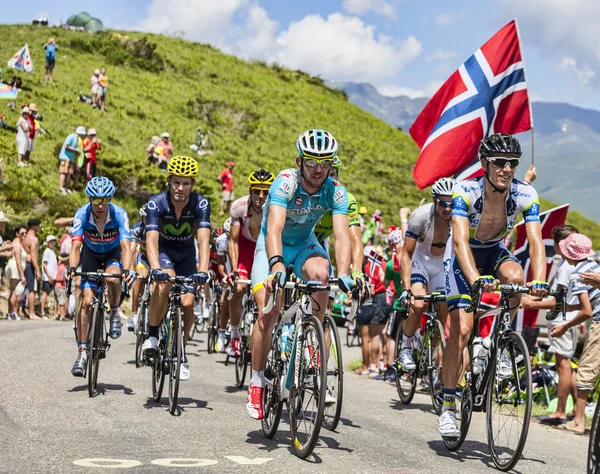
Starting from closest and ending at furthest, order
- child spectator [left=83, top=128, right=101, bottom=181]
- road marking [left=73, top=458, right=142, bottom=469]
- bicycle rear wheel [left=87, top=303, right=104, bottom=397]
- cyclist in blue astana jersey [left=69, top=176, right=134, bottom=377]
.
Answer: road marking [left=73, top=458, right=142, bottom=469] < bicycle rear wheel [left=87, top=303, right=104, bottom=397] < cyclist in blue astana jersey [left=69, top=176, right=134, bottom=377] < child spectator [left=83, top=128, right=101, bottom=181]

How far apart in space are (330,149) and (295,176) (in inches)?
14.5

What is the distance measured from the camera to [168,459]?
6227 millimetres

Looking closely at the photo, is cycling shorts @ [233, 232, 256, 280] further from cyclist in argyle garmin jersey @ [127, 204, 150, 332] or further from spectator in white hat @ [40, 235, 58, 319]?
spectator in white hat @ [40, 235, 58, 319]

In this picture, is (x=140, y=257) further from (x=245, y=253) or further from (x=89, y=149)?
(x=89, y=149)

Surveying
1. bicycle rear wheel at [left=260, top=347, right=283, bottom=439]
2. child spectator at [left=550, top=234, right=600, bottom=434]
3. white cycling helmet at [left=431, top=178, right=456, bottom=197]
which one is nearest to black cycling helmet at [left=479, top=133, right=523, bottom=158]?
bicycle rear wheel at [left=260, top=347, right=283, bottom=439]

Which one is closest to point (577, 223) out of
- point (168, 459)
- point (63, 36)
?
point (63, 36)

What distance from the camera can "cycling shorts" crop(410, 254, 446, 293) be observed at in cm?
1047

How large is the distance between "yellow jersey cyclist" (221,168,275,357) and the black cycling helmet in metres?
4.21

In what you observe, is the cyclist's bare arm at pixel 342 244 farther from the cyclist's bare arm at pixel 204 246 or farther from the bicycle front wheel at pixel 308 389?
the cyclist's bare arm at pixel 204 246

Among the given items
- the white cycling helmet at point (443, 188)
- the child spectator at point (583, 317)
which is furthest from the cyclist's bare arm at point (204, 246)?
the child spectator at point (583, 317)

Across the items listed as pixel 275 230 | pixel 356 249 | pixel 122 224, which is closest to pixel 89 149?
pixel 122 224

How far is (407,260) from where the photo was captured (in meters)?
10.3

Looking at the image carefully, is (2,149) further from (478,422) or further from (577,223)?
(577,223)

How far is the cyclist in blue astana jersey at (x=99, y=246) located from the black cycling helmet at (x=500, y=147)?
4.46 m
